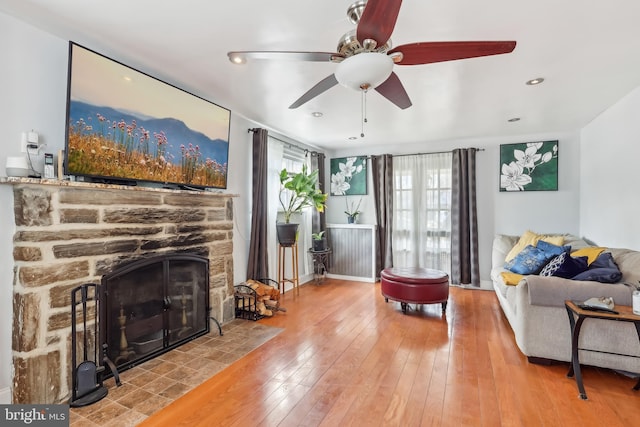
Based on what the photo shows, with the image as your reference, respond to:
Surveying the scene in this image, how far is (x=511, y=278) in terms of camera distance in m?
3.19

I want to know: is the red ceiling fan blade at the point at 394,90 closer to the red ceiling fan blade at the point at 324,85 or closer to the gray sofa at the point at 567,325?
the red ceiling fan blade at the point at 324,85

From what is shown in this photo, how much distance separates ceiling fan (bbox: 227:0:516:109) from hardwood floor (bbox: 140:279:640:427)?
6.35 ft

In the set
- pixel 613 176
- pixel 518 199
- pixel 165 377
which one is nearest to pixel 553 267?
pixel 613 176

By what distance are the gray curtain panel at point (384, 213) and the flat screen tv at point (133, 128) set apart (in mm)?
3140

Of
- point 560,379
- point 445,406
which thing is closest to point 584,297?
point 560,379

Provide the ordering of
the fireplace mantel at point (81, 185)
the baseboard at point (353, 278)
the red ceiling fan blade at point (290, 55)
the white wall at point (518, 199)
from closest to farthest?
the red ceiling fan blade at point (290, 55) < the fireplace mantel at point (81, 185) < the white wall at point (518, 199) < the baseboard at point (353, 278)

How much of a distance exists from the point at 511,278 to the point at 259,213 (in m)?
2.99

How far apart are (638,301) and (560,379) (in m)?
0.78

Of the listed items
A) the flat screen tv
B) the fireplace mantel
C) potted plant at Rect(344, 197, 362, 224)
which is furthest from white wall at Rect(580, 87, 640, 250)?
the fireplace mantel

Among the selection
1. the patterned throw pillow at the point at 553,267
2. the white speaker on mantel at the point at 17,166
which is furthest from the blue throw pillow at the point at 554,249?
the white speaker on mantel at the point at 17,166

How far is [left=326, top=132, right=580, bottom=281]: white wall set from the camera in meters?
4.39

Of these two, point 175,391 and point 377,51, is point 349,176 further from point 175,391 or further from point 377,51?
point 175,391

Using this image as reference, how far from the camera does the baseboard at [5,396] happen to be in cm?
178

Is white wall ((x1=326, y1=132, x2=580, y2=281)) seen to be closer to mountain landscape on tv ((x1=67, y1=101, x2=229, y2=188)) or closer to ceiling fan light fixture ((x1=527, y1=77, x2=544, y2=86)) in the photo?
ceiling fan light fixture ((x1=527, y1=77, x2=544, y2=86))
